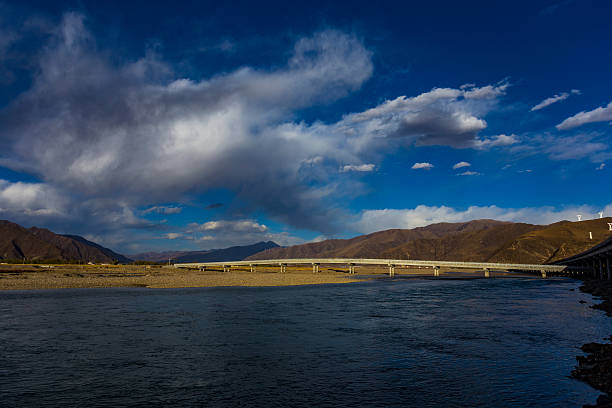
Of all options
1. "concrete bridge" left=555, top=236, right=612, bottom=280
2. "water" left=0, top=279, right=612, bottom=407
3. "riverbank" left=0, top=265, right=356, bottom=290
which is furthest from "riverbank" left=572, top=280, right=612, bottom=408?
"riverbank" left=0, top=265, right=356, bottom=290

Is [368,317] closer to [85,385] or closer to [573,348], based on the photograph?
[573,348]

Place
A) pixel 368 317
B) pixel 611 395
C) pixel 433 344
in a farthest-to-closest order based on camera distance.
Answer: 1. pixel 368 317
2. pixel 433 344
3. pixel 611 395

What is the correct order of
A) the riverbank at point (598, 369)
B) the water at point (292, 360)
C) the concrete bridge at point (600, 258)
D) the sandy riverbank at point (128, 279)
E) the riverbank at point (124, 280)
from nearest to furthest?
the riverbank at point (598, 369) → the water at point (292, 360) → the riverbank at point (124, 280) → the sandy riverbank at point (128, 279) → the concrete bridge at point (600, 258)

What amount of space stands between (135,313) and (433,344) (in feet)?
90.8

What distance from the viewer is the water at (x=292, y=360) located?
14.2 m

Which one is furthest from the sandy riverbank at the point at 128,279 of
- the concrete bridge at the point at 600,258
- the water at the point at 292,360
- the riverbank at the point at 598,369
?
the riverbank at the point at 598,369

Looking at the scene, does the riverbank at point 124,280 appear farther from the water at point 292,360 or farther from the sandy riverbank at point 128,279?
the water at point 292,360

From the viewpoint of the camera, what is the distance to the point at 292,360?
1958cm

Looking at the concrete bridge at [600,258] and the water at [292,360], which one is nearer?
the water at [292,360]

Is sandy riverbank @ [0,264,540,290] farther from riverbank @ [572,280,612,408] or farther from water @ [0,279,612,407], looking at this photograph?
riverbank @ [572,280,612,408]

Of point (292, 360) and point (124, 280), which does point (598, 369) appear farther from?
point (124, 280)

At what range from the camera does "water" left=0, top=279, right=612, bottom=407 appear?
46.8 feet

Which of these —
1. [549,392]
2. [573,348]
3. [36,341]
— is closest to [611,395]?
[549,392]

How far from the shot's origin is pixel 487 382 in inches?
629
